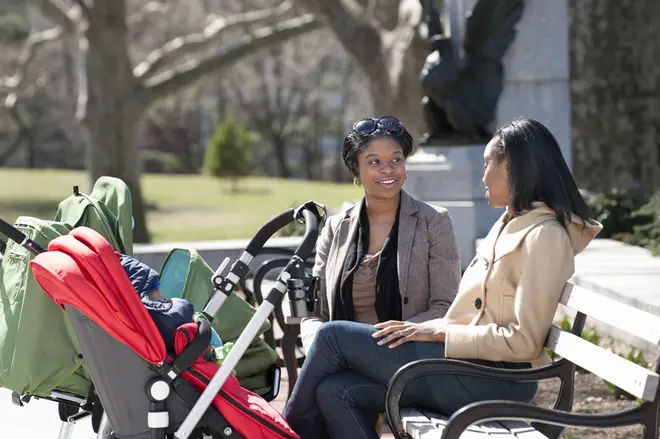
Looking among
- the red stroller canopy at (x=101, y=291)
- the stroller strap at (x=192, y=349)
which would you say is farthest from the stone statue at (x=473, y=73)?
the red stroller canopy at (x=101, y=291)

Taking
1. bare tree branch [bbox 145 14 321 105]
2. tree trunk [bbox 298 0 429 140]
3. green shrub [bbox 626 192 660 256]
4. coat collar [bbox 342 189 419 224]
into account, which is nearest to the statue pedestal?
green shrub [bbox 626 192 660 256]

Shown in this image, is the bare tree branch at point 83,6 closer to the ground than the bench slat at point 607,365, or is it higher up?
higher up

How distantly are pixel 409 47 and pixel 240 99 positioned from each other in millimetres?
30889

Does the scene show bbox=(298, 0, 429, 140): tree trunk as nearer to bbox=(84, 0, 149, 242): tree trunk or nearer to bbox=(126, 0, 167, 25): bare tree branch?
bbox=(84, 0, 149, 242): tree trunk

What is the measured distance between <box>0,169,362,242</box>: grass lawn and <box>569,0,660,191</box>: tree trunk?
10721 mm

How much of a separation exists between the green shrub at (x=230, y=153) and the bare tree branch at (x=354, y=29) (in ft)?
52.7

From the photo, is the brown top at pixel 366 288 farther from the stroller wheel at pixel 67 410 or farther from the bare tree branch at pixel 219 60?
the bare tree branch at pixel 219 60

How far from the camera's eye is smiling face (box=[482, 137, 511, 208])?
3828 millimetres

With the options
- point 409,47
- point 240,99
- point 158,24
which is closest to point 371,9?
point 409,47

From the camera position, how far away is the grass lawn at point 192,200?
24328mm

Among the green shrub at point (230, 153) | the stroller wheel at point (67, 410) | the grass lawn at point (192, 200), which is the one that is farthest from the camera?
the green shrub at point (230, 153)

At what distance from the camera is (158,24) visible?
35562 mm

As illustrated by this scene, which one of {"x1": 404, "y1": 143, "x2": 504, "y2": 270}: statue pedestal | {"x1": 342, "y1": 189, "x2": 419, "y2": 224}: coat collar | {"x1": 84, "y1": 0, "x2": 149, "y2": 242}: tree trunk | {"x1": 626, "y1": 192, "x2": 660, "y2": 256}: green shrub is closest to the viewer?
{"x1": 342, "y1": 189, "x2": 419, "y2": 224}: coat collar

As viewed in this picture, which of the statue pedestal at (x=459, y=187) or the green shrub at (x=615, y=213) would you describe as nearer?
the statue pedestal at (x=459, y=187)
